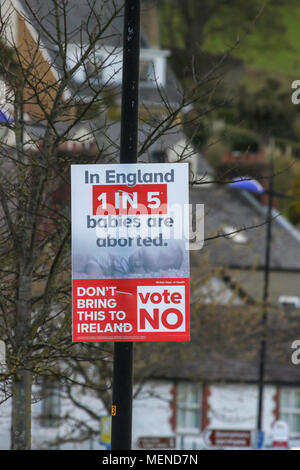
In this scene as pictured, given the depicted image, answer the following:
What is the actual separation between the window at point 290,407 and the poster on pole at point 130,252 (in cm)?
2379

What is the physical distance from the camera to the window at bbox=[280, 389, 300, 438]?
101 feet

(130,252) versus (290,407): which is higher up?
(290,407)

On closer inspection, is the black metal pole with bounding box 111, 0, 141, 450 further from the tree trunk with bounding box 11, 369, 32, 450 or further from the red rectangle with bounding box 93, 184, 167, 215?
the tree trunk with bounding box 11, 369, 32, 450

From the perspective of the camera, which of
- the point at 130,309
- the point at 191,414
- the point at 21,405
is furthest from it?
the point at 191,414

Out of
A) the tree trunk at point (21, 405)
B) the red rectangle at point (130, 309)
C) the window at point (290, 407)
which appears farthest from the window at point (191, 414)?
the red rectangle at point (130, 309)

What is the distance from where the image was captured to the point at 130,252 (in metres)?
7.84

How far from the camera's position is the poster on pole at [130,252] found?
782cm

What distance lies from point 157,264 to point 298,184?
46.1m

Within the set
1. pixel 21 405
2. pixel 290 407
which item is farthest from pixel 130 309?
pixel 290 407

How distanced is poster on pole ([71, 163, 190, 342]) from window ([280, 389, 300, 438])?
23.8 metres

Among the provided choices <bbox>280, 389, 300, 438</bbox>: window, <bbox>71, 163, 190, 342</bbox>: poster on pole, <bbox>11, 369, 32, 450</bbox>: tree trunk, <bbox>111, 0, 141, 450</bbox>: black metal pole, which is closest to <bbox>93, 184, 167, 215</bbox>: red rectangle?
<bbox>71, 163, 190, 342</bbox>: poster on pole

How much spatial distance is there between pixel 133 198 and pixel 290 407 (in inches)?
959

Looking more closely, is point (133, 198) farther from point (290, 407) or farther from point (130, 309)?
point (290, 407)

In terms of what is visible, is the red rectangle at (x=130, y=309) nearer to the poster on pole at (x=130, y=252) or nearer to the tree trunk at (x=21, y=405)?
the poster on pole at (x=130, y=252)
